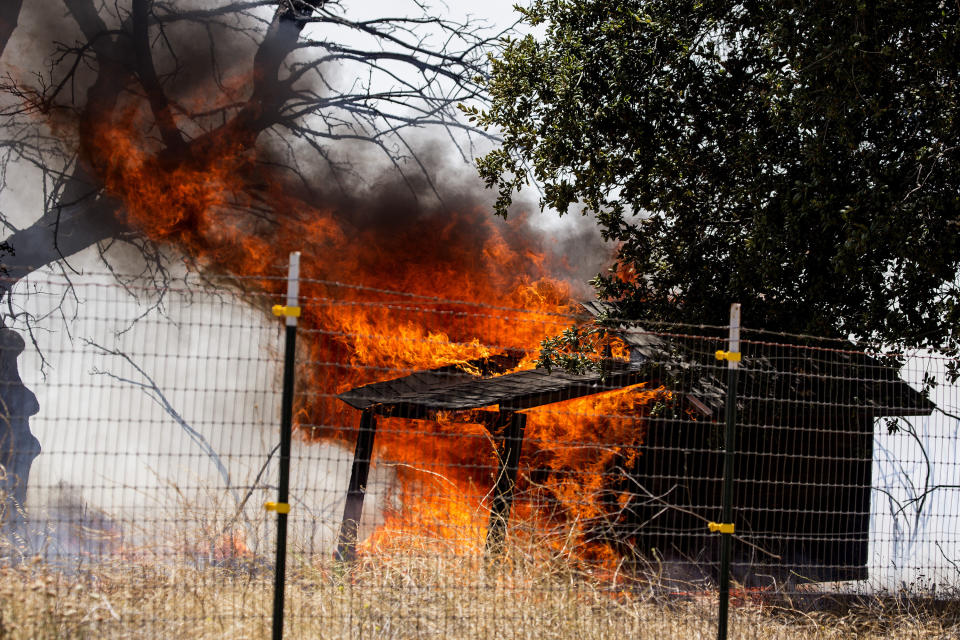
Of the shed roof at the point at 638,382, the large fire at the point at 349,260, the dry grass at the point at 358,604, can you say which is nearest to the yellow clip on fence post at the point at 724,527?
the dry grass at the point at 358,604

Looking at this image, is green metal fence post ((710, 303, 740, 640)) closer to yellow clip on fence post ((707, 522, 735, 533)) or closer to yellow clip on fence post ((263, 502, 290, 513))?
yellow clip on fence post ((707, 522, 735, 533))

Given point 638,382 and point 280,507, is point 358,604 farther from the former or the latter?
point 638,382

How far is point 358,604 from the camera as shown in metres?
6.79

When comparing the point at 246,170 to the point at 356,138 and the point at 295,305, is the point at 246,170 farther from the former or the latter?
the point at 295,305

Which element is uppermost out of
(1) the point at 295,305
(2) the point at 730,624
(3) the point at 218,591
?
(1) the point at 295,305

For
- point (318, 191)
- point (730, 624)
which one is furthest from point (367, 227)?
point (730, 624)

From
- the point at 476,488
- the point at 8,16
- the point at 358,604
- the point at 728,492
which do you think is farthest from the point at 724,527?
the point at 8,16

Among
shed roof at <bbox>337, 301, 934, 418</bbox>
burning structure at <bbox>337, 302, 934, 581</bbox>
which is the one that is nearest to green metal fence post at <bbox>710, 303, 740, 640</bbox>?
shed roof at <bbox>337, 301, 934, 418</bbox>

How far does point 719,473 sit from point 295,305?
367 inches

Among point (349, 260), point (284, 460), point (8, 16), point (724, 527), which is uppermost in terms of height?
point (8, 16)

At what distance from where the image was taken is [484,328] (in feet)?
59.3

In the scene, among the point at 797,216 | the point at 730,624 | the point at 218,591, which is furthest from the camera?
the point at 797,216

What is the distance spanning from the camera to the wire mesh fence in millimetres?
6461

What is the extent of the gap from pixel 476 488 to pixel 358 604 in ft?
20.3
